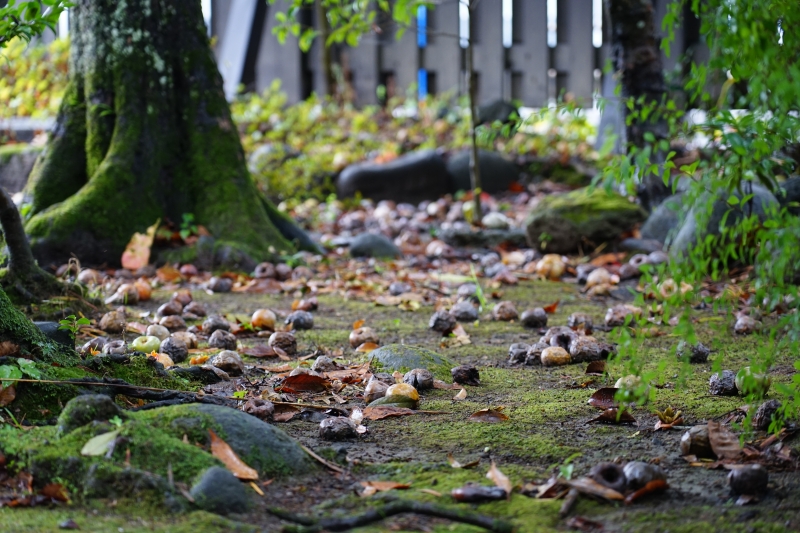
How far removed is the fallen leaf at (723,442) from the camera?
6.14 feet

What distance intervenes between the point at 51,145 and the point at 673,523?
4.39 metres

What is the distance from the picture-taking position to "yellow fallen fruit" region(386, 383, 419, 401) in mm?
2352

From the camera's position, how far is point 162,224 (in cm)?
483

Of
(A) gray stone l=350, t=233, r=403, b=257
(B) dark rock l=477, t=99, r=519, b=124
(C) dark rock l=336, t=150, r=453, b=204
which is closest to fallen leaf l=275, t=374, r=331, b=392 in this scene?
(A) gray stone l=350, t=233, r=403, b=257

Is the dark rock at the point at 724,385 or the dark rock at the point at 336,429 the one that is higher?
the dark rock at the point at 336,429

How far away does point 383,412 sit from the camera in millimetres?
2266

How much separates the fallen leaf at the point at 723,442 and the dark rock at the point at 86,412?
1391mm

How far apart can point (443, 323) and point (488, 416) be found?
1298mm

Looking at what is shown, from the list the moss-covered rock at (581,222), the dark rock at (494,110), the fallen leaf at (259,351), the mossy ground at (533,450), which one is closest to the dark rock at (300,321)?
the mossy ground at (533,450)

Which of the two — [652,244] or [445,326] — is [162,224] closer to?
[445,326]

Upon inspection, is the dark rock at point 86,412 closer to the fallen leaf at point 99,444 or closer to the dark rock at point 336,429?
the fallen leaf at point 99,444

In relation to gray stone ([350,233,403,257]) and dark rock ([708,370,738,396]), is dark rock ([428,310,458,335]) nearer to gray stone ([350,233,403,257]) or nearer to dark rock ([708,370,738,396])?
dark rock ([708,370,738,396])

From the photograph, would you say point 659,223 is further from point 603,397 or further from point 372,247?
point 603,397

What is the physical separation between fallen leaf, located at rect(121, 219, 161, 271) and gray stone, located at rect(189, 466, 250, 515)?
10.6 feet
